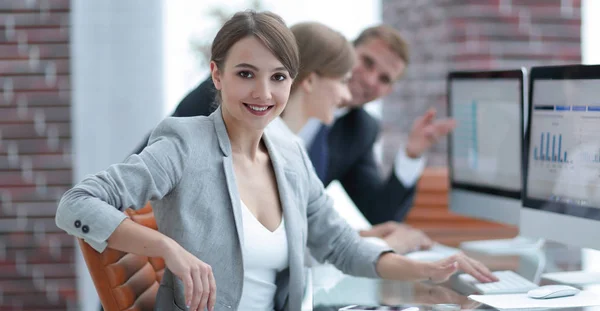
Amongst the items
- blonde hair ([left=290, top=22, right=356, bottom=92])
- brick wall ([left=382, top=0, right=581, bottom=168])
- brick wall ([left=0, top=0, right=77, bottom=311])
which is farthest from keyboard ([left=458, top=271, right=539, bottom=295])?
brick wall ([left=0, top=0, right=77, bottom=311])

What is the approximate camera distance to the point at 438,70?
152 inches

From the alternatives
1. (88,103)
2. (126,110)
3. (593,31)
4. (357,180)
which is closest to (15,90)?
(88,103)

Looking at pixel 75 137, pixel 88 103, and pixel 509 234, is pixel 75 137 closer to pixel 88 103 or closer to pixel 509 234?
pixel 88 103

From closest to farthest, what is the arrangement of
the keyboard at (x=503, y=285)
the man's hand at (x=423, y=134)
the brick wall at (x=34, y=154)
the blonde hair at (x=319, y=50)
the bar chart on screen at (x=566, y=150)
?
1. the keyboard at (x=503, y=285)
2. the bar chart on screen at (x=566, y=150)
3. the blonde hair at (x=319, y=50)
4. the man's hand at (x=423, y=134)
5. the brick wall at (x=34, y=154)

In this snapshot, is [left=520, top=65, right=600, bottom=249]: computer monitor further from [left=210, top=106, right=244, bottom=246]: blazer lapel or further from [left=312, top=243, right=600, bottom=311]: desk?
[left=210, top=106, right=244, bottom=246]: blazer lapel

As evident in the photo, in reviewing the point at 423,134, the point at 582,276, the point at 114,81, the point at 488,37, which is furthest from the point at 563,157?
the point at 114,81

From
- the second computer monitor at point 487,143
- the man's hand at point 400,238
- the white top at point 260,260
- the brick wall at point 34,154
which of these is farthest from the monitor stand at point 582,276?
the brick wall at point 34,154

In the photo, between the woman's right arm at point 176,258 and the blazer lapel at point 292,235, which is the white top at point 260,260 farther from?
the woman's right arm at point 176,258

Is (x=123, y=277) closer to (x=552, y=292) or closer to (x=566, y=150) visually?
(x=552, y=292)

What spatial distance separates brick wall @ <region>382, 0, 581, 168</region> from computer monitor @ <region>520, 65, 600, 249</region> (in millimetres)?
1455

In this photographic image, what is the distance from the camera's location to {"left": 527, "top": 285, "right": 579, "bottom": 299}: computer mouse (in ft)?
5.89

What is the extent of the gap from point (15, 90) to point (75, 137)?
345 millimetres

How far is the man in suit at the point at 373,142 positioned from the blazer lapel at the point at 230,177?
122 centimetres

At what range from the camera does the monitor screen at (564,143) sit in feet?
6.63
